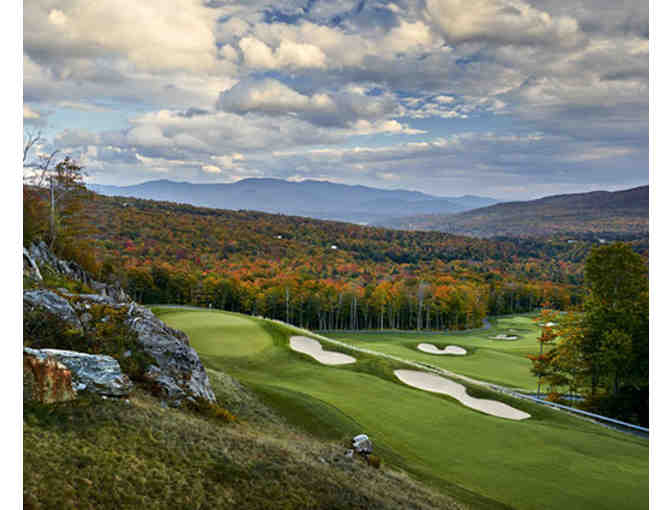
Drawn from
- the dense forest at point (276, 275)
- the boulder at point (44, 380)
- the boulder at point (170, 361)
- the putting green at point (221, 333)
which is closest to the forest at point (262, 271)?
the dense forest at point (276, 275)

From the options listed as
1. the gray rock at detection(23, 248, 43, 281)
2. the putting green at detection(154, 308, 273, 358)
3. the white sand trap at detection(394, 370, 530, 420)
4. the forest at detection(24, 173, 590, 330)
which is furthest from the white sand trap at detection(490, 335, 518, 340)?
the gray rock at detection(23, 248, 43, 281)

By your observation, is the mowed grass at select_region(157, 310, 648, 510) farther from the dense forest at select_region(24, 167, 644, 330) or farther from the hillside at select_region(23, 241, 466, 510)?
the dense forest at select_region(24, 167, 644, 330)

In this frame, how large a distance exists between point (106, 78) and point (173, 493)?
9.52 metres

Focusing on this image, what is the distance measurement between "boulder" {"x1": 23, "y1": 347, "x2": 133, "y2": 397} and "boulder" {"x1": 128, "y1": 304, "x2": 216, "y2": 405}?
1506 millimetres

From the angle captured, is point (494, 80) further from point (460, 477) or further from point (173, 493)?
point (173, 493)

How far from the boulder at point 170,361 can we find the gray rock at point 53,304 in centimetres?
115

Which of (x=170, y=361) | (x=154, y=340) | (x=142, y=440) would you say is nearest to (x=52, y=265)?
(x=154, y=340)

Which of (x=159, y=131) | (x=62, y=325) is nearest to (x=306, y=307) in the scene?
(x=159, y=131)

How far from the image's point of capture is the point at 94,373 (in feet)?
21.5

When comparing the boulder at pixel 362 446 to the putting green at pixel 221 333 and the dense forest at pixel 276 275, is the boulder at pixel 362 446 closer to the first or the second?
the putting green at pixel 221 333

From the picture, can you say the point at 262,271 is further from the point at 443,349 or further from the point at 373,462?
the point at 373,462

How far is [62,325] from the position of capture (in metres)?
8.10

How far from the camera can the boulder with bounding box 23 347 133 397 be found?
6309 mm

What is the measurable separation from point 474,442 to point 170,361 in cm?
926
